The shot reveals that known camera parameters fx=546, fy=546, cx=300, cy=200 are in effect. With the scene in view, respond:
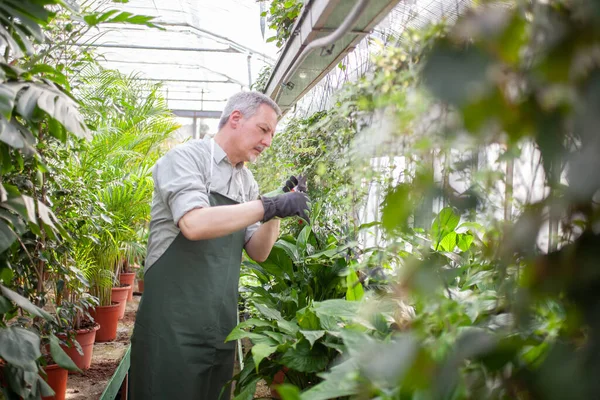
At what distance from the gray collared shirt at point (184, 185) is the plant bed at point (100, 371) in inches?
34.5

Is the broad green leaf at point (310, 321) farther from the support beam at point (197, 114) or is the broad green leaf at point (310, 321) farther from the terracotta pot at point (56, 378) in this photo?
the support beam at point (197, 114)

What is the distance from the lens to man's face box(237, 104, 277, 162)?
7.77ft

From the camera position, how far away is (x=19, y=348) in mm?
1294

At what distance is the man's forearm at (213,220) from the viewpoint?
2.04 m

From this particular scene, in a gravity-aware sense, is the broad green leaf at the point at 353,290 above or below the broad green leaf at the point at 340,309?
above

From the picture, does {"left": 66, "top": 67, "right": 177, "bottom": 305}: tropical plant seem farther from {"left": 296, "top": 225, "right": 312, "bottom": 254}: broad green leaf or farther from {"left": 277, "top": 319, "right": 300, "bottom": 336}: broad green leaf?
{"left": 277, "top": 319, "right": 300, "bottom": 336}: broad green leaf

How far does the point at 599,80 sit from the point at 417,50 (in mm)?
468

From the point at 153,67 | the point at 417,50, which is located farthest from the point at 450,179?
the point at 153,67

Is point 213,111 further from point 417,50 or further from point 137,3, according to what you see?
point 417,50

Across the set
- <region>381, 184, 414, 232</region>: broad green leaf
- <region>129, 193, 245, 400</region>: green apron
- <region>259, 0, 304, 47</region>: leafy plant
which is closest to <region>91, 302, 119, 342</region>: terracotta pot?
<region>129, 193, 245, 400</region>: green apron

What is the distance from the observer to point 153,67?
32.8 ft

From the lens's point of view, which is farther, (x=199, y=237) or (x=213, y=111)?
(x=213, y=111)

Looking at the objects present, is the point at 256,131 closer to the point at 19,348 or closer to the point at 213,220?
the point at 213,220

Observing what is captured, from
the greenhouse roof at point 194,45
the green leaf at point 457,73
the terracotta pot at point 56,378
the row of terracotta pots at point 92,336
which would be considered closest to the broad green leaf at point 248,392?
the row of terracotta pots at point 92,336
